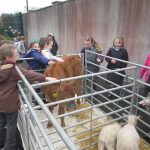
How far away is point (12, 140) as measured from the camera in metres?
2.91

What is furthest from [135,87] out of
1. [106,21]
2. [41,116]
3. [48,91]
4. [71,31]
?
[71,31]

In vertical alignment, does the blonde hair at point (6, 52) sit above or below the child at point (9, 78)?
above

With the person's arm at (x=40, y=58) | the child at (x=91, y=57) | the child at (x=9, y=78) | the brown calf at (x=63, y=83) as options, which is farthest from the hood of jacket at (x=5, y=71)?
the child at (x=91, y=57)

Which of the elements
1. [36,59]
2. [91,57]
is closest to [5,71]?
[36,59]

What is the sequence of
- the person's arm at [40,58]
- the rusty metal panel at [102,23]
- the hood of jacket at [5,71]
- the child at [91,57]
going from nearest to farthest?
the hood of jacket at [5,71]
the person's arm at [40,58]
the child at [91,57]
the rusty metal panel at [102,23]

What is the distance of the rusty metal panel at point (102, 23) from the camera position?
20.0 feet

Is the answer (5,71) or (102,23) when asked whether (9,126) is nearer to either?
(5,71)

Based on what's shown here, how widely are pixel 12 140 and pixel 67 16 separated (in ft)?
26.4

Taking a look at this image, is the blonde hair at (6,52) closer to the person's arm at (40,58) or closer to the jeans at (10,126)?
the jeans at (10,126)

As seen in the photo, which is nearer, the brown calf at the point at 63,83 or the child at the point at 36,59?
the brown calf at the point at 63,83

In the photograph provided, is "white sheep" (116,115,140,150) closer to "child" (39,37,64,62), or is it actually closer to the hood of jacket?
the hood of jacket

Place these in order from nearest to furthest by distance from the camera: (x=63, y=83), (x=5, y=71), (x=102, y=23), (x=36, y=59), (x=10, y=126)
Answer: (x=5, y=71) < (x=10, y=126) < (x=63, y=83) < (x=36, y=59) < (x=102, y=23)

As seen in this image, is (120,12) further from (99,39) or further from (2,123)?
(2,123)

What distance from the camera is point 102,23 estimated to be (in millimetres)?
7680
